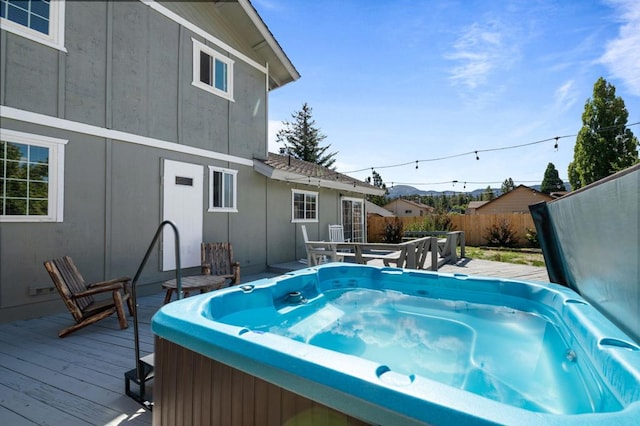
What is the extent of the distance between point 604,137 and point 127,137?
19975 mm

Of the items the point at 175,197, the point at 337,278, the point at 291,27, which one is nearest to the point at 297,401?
the point at 337,278

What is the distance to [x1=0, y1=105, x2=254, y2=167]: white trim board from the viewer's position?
3.94 metres

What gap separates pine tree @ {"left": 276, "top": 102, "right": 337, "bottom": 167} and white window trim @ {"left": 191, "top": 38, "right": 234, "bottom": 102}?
17.8 m

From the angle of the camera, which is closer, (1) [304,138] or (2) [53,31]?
(2) [53,31]

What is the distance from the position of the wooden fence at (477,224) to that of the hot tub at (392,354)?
1171cm

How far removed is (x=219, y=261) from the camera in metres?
5.79

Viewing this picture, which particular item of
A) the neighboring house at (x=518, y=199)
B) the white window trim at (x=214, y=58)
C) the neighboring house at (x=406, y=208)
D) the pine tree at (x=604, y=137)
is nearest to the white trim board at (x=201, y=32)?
the white window trim at (x=214, y=58)

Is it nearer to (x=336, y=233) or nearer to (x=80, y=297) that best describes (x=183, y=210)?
(x=80, y=297)

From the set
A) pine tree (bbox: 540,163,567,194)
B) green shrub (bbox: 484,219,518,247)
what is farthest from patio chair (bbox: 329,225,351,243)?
pine tree (bbox: 540,163,567,194)

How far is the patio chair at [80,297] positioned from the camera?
3.42 metres

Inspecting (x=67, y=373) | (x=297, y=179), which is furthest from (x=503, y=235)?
(x=67, y=373)

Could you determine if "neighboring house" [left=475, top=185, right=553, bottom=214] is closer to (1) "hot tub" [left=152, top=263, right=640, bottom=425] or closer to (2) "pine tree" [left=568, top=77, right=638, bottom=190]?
(2) "pine tree" [left=568, top=77, right=638, bottom=190]

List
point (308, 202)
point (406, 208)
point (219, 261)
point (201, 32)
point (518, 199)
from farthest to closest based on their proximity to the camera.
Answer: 1. point (406, 208)
2. point (518, 199)
3. point (308, 202)
4. point (201, 32)
5. point (219, 261)

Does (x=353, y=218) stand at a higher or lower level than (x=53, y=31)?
lower
